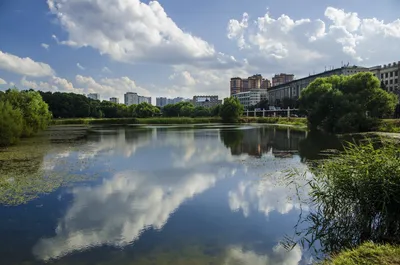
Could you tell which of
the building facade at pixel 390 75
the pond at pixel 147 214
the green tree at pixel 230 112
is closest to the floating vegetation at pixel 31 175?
the pond at pixel 147 214

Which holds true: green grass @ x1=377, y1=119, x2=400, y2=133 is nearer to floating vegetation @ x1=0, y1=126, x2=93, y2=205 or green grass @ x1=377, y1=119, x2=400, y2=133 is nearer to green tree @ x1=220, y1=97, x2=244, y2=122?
floating vegetation @ x1=0, y1=126, x2=93, y2=205

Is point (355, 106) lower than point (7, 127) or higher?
higher

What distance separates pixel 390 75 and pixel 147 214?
11007 centimetres

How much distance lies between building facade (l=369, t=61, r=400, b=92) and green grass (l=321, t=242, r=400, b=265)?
Answer: 102197 millimetres

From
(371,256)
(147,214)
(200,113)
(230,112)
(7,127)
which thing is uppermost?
→ (230,112)

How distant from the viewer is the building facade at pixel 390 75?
319ft

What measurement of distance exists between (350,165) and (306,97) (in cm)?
5607

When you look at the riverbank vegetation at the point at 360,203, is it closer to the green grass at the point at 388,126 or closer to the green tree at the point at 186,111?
the green grass at the point at 388,126

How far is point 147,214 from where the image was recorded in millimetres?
10148

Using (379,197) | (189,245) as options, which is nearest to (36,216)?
(189,245)

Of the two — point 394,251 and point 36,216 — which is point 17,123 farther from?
point 394,251

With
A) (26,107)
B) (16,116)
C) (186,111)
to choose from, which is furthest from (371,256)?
(186,111)

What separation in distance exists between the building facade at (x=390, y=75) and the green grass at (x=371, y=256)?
102 m

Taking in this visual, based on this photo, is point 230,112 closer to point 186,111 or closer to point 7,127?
point 186,111
